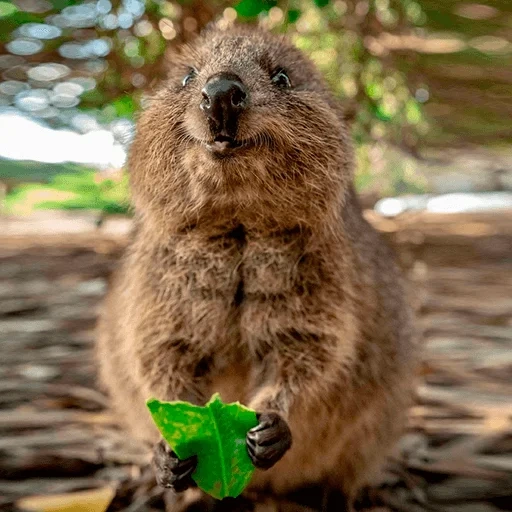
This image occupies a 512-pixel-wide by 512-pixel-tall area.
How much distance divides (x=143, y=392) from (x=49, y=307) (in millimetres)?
2770

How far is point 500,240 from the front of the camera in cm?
784

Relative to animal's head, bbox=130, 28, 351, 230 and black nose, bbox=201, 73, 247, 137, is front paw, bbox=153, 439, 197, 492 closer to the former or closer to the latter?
animal's head, bbox=130, 28, 351, 230

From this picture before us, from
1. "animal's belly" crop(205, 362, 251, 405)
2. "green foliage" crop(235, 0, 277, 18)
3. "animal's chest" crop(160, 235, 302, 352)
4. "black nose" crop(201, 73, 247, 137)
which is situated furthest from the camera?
"green foliage" crop(235, 0, 277, 18)

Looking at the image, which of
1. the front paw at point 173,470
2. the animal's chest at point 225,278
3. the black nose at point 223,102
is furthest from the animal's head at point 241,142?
the front paw at point 173,470

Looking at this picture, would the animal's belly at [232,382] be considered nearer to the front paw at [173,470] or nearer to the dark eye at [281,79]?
the front paw at [173,470]

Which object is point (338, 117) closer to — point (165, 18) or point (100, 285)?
point (165, 18)

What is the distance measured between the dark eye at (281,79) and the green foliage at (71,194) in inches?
118

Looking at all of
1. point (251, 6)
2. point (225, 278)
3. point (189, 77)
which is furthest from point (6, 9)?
point (225, 278)

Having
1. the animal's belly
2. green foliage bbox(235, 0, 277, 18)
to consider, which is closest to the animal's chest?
the animal's belly

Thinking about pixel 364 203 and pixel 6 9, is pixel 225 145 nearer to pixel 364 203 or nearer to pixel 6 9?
pixel 6 9

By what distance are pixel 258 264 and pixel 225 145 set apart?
1.77ft

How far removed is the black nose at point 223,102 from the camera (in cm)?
234

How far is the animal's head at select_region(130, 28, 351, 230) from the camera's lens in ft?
8.01

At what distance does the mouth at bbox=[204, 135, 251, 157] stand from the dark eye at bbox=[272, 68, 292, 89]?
47 centimetres
